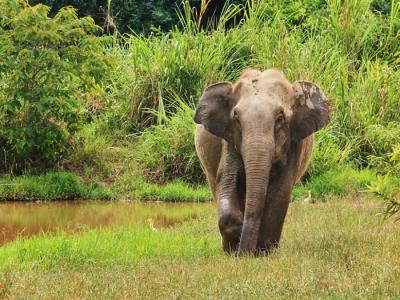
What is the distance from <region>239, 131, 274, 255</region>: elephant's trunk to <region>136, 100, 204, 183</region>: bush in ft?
28.8

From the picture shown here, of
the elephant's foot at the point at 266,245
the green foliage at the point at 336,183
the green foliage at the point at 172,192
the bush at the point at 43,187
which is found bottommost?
the green foliage at the point at 172,192

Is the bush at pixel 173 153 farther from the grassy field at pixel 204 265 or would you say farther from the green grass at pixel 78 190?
the grassy field at pixel 204 265

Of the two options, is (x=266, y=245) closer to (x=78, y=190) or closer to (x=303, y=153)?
(x=303, y=153)

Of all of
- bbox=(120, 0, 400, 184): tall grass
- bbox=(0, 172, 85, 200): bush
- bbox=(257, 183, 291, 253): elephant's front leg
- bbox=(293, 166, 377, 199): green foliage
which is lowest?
bbox=(0, 172, 85, 200): bush

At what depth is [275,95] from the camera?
28.8 feet

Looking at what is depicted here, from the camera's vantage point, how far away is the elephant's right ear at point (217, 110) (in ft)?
29.8

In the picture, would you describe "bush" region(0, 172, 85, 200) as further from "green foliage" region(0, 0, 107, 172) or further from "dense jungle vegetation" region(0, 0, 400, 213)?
"green foliage" region(0, 0, 107, 172)

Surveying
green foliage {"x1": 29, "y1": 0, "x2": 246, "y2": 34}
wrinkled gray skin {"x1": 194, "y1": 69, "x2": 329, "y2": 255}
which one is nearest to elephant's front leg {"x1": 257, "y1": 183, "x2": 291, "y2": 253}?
wrinkled gray skin {"x1": 194, "y1": 69, "x2": 329, "y2": 255}

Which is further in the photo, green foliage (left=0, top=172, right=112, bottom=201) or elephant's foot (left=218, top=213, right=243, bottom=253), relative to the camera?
green foliage (left=0, top=172, right=112, bottom=201)

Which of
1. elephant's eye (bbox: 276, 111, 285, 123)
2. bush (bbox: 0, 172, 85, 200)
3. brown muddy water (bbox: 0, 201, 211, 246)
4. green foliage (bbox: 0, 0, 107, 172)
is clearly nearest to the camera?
elephant's eye (bbox: 276, 111, 285, 123)

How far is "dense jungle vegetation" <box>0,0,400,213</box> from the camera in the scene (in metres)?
16.6

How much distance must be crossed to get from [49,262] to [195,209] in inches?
270

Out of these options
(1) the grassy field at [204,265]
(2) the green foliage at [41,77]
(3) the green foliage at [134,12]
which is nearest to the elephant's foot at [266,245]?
(1) the grassy field at [204,265]

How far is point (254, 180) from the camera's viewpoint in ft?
27.4
